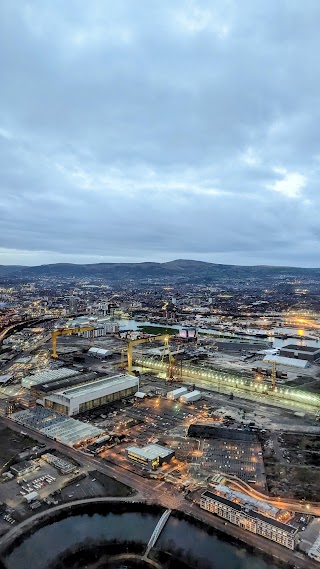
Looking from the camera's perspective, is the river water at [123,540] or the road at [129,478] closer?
the river water at [123,540]

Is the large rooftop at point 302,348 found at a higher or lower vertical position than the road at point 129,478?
higher

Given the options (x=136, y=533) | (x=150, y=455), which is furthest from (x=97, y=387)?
(x=136, y=533)

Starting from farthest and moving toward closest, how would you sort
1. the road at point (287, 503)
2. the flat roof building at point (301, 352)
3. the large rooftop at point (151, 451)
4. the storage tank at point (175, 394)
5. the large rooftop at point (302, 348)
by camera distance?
Answer: 1. the large rooftop at point (302, 348)
2. the flat roof building at point (301, 352)
3. the storage tank at point (175, 394)
4. the large rooftop at point (151, 451)
5. the road at point (287, 503)

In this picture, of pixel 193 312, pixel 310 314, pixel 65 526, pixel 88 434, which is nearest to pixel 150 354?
pixel 88 434

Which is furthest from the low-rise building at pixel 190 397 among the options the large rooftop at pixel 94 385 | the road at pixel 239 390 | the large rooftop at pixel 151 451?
the large rooftop at pixel 151 451

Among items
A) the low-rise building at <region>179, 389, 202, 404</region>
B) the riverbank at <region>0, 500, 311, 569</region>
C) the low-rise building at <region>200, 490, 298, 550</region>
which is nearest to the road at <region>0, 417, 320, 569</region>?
the riverbank at <region>0, 500, 311, 569</region>

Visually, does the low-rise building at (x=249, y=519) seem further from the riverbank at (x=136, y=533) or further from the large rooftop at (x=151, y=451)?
the large rooftop at (x=151, y=451)

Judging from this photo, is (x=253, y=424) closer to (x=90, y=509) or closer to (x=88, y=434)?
(x=88, y=434)
